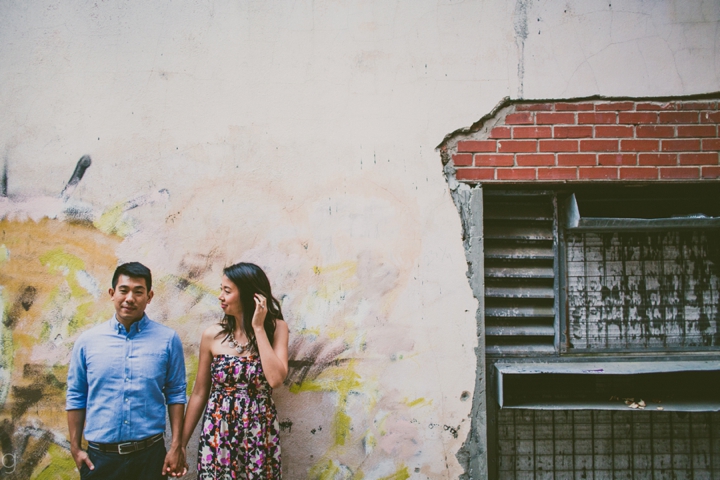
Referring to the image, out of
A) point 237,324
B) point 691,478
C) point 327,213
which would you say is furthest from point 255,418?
point 691,478

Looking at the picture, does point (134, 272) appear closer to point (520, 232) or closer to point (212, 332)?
point (212, 332)

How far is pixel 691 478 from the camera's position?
9.96ft

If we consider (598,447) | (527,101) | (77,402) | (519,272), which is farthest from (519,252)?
(77,402)

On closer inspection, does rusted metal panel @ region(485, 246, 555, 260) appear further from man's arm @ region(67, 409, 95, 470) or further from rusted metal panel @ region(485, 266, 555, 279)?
man's arm @ region(67, 409, 95, 470)

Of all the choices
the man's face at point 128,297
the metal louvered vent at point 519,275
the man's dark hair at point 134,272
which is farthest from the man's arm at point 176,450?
the metal louvered vent at point 519,275

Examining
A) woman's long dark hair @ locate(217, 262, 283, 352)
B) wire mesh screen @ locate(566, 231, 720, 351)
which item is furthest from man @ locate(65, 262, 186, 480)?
wire mesh screen @ locate(566, 231, 720, 351)

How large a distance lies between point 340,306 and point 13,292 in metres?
2.00

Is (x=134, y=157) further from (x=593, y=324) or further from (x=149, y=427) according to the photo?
(x=593, y=324)

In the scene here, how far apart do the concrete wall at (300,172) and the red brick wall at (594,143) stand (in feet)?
0.40

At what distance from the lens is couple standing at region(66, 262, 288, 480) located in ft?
8.05

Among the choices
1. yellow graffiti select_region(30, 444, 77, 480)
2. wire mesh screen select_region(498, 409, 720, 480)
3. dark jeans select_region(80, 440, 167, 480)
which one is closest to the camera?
dark jeans select_region(80, 440, 167, 480)

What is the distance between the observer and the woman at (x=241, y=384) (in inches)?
98.1

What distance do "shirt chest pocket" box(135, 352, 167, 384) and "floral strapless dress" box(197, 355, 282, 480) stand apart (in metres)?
0.27

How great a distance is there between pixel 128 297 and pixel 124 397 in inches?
20.1
